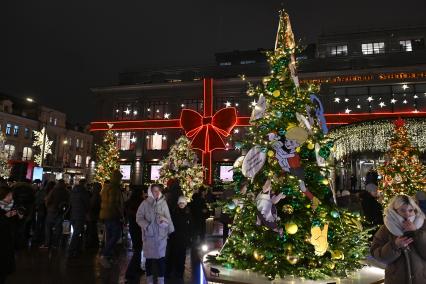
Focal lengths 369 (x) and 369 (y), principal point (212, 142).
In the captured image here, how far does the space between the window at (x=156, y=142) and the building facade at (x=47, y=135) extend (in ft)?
35.1

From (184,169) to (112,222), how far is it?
14087 millimetres

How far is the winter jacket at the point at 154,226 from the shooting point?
675 cm

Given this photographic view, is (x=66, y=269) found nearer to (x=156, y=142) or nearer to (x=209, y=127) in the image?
(x=209, y=127)

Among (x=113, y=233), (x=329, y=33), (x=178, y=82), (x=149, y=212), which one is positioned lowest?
(x=113, y=233)

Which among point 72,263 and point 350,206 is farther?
point 350,206

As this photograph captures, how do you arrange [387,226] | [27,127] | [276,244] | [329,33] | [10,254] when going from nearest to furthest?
[387,226] → [10,254] → [276,244] → [329,33] → [27,127]

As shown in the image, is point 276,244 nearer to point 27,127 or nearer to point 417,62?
point 417,62

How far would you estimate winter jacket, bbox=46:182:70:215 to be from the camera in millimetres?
11258

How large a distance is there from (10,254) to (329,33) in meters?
43.2

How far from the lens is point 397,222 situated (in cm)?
347

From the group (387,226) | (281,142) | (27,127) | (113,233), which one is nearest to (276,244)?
(281,142)

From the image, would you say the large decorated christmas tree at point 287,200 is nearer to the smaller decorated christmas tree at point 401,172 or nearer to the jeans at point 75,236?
the jeans at point 75,236

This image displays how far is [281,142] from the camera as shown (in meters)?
6.07

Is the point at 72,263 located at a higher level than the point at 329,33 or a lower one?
lower
